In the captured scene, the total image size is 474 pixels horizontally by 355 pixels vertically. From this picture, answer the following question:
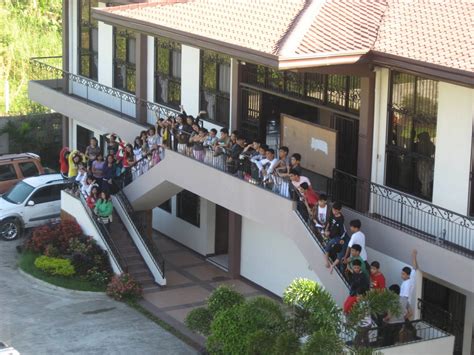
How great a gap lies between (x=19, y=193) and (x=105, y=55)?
19.0 ft

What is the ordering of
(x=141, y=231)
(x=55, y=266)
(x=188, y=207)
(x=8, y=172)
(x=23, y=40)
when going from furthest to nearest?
(x=23, y=40), (x=8, y=172), (x=188, y=207), (x=141, y=231), (x=55, y=266)

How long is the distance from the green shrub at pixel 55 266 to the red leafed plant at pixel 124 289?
126 centimetres

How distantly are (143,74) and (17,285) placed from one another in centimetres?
805

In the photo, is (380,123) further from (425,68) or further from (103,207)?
(103,207)

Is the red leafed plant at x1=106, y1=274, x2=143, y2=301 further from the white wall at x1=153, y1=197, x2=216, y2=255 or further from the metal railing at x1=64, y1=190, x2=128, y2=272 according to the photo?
the white wall at x1=153, y1=197, x2=216, y2=255

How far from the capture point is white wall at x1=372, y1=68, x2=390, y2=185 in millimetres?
23828

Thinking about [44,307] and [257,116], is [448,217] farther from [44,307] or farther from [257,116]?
[44,307]

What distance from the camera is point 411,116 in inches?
914

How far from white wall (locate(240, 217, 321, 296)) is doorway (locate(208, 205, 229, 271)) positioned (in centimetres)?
167

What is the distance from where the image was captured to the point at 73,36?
37.6 meters

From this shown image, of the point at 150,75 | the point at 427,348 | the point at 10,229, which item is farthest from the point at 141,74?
the point at 427,348

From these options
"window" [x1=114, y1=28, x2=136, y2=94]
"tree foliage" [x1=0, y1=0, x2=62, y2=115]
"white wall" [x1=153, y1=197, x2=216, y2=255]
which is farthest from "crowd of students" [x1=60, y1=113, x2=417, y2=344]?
"tree foliage" [x1=0, y1=0, x2=62, y2=115]

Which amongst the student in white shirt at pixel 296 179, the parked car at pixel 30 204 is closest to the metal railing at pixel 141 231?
the parked car at pixel 30 204

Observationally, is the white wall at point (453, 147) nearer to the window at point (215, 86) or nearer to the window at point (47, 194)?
the window at point (215, 86)
